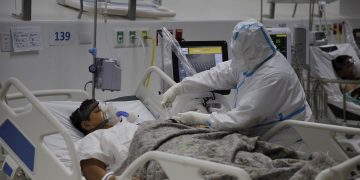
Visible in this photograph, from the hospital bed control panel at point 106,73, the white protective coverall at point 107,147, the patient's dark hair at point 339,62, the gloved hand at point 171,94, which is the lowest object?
the white protective coverall at point 107,147

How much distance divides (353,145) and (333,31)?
2.14 m

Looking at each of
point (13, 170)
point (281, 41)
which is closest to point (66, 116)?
point (13, 170)

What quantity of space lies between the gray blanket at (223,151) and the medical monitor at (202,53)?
93 centimetres

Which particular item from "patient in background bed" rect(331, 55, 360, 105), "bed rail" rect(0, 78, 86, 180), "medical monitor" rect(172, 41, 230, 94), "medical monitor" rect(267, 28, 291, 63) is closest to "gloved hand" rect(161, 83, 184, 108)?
"medical monitor" rect(172, 41, 230, 94)

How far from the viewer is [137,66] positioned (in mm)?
3650

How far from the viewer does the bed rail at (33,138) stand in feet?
6.39

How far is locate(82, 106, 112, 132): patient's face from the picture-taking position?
95.5 inches

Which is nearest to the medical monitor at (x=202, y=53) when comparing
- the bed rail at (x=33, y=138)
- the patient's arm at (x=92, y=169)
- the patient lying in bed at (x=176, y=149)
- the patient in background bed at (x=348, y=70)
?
the patient lying in bed at (x=176, y=149)

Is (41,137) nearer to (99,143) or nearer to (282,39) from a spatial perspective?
(99,143)

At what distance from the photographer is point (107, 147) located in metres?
2.17

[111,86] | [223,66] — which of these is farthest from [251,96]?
[111,86]

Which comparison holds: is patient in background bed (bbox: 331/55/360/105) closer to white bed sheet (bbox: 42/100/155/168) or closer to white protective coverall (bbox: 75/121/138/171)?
white bed sheet (bbox: 42/100/155/168)

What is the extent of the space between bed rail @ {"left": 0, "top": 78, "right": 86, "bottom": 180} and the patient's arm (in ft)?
0.42

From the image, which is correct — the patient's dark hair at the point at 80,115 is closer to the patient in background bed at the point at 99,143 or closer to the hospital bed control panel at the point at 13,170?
the patient in background bed at the point at 99,143
